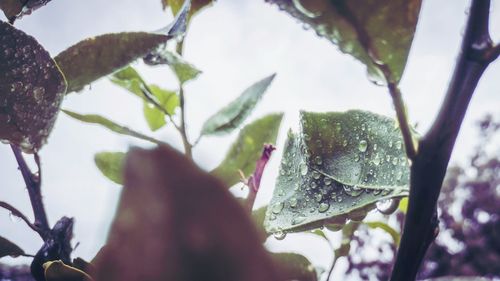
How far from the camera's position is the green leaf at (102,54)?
544mm

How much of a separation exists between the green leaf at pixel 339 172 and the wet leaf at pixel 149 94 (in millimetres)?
444

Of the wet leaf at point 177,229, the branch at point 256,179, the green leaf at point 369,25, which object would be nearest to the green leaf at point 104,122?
the branch at point 256,179

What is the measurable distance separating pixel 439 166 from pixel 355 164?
190 millimetres

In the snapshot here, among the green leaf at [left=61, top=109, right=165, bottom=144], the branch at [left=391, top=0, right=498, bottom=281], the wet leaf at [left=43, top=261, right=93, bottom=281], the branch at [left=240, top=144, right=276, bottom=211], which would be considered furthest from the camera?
the green leaf at [left=61, top=109, right=165, bottom=144]

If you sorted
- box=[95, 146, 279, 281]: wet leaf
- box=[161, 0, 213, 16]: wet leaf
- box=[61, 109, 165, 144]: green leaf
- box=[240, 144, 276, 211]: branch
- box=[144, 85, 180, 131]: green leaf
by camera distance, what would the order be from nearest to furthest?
box=[95, 146, 279, 281]: wet leaf < box=[240, 144, 276, 211]: branch < box=[161, 0, 213, 16]: wet leaf < box=[61, 109, 165, 144]: green leaf < box=[144, 85, 180, 131]: green leaf

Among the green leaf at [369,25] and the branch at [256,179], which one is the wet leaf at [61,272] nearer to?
the branch at [256,179]

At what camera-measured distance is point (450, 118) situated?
34cm

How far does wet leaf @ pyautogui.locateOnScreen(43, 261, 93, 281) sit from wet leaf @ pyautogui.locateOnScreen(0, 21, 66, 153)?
200 mm

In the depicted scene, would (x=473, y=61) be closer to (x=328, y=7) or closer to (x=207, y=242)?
(x=328, y=7)

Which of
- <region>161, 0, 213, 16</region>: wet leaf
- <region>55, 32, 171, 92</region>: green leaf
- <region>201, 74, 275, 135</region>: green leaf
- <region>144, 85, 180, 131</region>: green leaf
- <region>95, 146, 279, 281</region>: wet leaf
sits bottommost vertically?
<region>144, 85, 180, 131</region>: green leaf

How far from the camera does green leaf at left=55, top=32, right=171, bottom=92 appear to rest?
1.79ft

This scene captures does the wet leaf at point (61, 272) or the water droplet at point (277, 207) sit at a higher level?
the wet leaf at point (61, 272)

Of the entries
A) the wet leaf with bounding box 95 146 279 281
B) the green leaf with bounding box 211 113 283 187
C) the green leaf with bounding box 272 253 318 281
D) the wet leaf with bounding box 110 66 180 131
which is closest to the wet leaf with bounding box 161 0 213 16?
the wet leaf with bounding box 110 66 180 131

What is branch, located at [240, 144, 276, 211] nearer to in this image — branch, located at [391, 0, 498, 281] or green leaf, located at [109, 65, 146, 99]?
branch, located at [391, 0, 498, 281]
